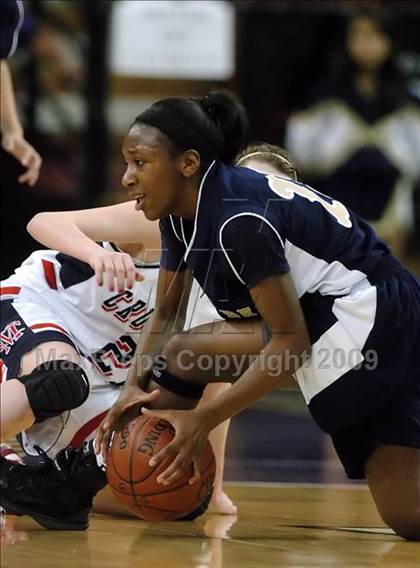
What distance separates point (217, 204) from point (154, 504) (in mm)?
723

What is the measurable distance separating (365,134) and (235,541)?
14.1ft

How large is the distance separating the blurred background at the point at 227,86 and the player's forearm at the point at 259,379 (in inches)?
162

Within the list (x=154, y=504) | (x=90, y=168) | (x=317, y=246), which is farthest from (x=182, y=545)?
(x=90, y=168)

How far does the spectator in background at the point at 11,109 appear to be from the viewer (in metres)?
4.56

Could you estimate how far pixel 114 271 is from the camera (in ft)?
10.7

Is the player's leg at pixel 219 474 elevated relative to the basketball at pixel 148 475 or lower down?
lower down

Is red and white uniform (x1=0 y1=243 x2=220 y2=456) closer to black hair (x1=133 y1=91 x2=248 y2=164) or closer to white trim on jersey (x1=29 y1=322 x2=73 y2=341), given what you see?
white trim on jersey (x1=29 y1=322 x2=73 y2=341)

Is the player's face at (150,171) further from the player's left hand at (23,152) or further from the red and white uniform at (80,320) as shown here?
the player's left hand at (23,152)

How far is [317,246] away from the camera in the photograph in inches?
122

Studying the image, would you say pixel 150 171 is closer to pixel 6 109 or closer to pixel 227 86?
pixel 6 109

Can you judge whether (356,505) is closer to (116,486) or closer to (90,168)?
(116,486)

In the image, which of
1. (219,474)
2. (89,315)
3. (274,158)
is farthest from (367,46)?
(219,474)

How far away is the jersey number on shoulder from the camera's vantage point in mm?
3104

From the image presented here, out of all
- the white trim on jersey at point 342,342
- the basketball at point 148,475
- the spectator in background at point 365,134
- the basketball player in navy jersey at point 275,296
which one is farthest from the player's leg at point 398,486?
the spectator in background at point 365,134
